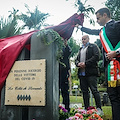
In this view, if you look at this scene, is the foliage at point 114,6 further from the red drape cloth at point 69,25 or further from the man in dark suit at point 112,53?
the man in dark suit at point 112,53

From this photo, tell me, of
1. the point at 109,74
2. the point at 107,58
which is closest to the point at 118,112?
the point at 109,74

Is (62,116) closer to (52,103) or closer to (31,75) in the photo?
(52,103)

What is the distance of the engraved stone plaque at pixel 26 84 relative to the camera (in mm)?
2633

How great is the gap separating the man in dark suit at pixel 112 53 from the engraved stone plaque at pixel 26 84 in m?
0.99

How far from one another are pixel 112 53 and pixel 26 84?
1.42m

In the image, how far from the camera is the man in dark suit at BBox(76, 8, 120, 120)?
7.82ft

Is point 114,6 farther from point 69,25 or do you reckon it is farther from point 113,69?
point 113,69

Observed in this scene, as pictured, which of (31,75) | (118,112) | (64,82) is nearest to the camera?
(118,112)

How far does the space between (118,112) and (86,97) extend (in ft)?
5.39

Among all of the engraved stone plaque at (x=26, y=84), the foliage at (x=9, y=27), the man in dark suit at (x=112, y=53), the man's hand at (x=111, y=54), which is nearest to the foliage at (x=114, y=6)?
the foliage at (x=9, y=27)

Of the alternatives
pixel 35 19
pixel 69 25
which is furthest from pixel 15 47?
pixel 35 19

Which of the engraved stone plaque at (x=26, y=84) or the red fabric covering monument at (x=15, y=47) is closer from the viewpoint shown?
the engraved stone plaque at (x=26, y=84)

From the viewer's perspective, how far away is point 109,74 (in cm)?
248

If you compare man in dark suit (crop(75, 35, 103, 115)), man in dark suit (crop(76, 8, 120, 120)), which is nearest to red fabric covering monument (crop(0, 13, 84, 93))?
man in dark suit (crop(76, 8, 120, 120))
